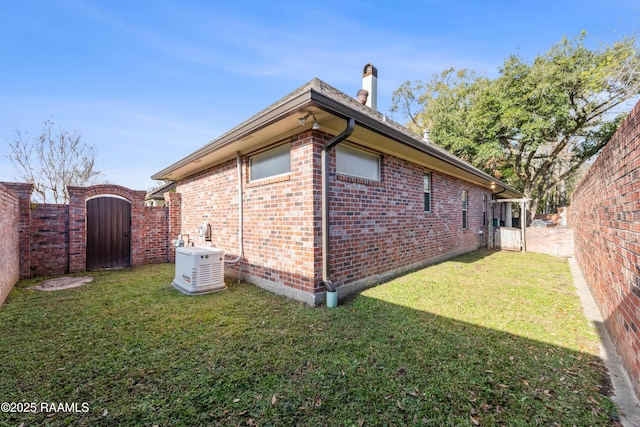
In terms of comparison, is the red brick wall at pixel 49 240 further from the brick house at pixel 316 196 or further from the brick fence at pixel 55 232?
the brick house at pixel 316 196

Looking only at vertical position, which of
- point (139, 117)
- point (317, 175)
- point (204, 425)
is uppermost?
point (139, 117)

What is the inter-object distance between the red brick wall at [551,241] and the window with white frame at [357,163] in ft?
28.1

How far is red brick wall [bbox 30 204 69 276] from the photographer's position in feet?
20.2

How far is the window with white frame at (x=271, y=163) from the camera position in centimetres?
460

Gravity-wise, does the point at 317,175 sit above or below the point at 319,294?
above

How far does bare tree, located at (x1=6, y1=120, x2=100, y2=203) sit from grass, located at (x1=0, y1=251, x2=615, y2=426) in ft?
44.2

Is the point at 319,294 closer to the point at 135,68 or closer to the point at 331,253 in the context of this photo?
the point at 331,253

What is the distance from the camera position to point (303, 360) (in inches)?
101

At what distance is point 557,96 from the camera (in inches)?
511

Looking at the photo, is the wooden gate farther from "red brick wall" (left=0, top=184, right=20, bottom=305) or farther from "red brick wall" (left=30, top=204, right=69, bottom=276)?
"red brick wall" (left=0, top=184, right=20, bottom=305)

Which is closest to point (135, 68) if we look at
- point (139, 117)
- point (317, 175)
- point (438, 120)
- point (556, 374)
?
point (139, 117)

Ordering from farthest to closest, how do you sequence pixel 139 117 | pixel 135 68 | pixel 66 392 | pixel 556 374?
pixel 139 117
pixel 135 68
pixel 556 374
pixel 66 392

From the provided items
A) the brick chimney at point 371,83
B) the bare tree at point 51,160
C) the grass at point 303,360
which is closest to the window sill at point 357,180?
the grass at point 303,360

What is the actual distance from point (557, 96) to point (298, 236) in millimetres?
16628
